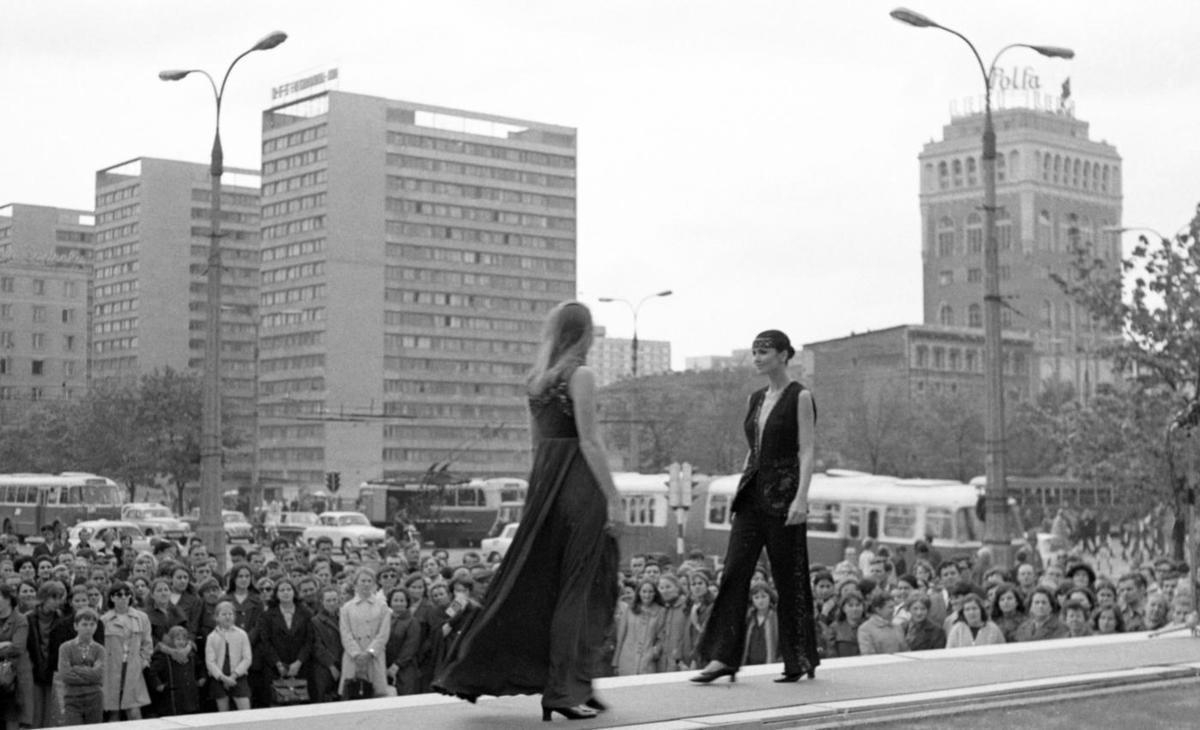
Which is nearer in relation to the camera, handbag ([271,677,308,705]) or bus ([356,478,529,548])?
handbag ([271,677,308,705])

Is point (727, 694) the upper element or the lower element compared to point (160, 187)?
→ lower


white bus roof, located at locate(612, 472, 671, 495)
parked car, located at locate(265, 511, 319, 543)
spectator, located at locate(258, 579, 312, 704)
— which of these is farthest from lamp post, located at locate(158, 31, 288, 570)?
parked car, located at locate(265, 511, 319, 543)

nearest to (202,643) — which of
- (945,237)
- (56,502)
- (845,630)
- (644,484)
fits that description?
(845,630)

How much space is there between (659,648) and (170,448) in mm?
77275

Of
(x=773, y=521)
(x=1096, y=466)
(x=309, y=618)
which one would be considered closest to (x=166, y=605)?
(x=309, y=618)

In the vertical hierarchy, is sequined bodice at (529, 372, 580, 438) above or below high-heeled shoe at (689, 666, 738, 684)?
→ above

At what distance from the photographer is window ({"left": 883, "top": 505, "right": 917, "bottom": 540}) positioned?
4300 cm

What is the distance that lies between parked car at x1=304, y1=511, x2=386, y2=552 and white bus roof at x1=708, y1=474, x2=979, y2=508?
55.6 feet

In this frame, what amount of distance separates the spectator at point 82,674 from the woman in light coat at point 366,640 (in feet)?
7.00

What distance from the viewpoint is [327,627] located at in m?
14.6

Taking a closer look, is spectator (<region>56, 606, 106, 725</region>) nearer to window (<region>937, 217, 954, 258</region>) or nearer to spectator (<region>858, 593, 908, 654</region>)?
spectator (<region>858, 593, 908, 654</region>)

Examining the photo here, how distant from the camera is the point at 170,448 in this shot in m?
89.2

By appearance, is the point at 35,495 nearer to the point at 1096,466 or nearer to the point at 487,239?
the point at 1096,466

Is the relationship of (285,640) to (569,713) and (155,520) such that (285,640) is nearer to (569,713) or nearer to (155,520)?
(569,713)
